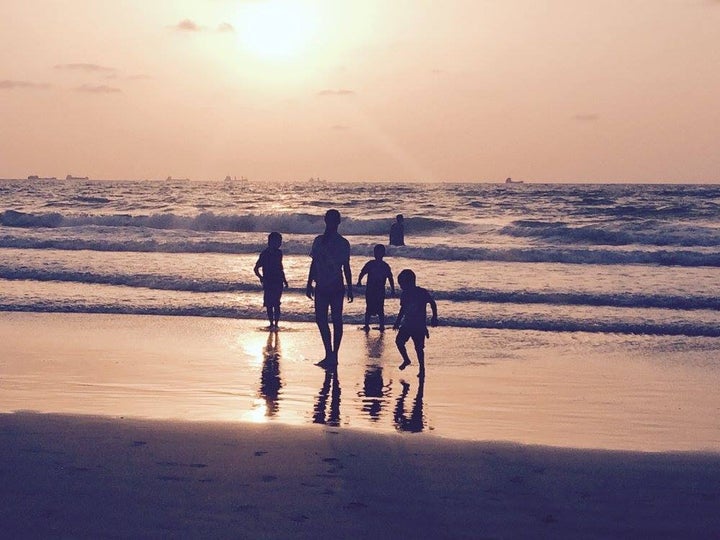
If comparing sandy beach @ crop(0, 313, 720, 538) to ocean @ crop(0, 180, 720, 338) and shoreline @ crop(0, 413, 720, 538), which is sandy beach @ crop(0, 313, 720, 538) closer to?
shoreline @ crop(0, 413, 720, 538)

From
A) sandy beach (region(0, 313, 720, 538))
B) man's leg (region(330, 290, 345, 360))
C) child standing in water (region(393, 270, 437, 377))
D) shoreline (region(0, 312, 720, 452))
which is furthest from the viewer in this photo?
child standing in water (region(393, 270, 437, 377))

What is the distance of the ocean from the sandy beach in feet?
15.9

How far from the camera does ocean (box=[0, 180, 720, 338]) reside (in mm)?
17453

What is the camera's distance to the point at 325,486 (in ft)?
19.4

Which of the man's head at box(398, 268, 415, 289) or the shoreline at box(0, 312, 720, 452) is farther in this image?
the man's head at box(398, 268, 415, 289)

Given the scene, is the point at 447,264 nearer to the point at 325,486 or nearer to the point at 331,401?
the point at 331,401

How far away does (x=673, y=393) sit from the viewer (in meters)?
10.2

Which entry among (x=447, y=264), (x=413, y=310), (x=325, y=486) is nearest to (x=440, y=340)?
(x=413, y=310)

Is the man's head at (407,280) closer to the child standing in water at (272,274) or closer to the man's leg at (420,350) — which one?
the man's leg at (420,350)

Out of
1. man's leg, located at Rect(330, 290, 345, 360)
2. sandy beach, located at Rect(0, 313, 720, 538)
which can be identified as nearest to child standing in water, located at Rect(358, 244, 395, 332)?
sandy beach, located at Rect(0, 313, 720, 538)

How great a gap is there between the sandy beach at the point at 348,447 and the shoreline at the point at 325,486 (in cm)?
2

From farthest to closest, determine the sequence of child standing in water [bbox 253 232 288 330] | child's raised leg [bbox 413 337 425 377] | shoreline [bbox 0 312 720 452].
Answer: child standing in water [bbox 253 232 288 330] < child's raised leg [bbox 413 337 425 377] < shoreline [bbox 0 312 720 452]

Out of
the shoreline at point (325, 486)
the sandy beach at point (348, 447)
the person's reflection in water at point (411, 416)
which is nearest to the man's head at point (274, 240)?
the sandy beach at point (348, 447)

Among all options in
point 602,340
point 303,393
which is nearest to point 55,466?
point 303,393
